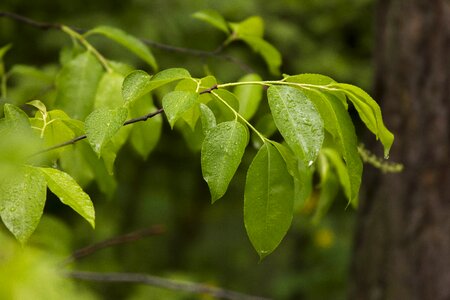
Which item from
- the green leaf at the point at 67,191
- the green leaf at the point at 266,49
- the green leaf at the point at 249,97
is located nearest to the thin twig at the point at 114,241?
the green leaf at the point at 249,97

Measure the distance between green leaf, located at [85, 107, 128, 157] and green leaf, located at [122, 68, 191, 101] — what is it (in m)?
0.02

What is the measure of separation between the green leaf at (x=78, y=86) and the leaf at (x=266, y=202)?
1.72ft

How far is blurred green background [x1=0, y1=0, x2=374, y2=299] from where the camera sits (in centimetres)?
378

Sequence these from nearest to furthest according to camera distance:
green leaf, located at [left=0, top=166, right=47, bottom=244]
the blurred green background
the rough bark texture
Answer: green leaf, located at [left=0, top=166, right=47, bottom=244]
the rough bark texture
the blurred green background

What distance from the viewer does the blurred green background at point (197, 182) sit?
12.4 feet

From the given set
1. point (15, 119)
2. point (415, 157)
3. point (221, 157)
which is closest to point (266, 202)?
point (221, 157)

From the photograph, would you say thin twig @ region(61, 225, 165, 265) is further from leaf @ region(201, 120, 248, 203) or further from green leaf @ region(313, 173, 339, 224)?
leaf @ region(201, 120, 248, 203)

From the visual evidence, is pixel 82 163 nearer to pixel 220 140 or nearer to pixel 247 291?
pixel 220 140

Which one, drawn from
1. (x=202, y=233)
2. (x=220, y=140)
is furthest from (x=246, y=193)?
(x=202, y=233)

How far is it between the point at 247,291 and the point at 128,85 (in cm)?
489

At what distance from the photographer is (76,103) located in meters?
1.35

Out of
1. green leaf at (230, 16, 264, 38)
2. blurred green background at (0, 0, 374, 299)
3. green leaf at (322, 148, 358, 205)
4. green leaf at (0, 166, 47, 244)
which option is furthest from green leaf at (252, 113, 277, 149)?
blurred green background at (0, 0, 374, 299)

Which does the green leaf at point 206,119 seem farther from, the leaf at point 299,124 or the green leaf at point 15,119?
the green leaf at point 15,119

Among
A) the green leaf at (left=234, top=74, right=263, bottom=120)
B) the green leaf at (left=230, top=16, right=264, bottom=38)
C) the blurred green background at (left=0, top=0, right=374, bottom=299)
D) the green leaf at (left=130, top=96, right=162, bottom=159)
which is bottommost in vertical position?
the blurred green background at (left=0, top=0, right=374, bottom=299)
